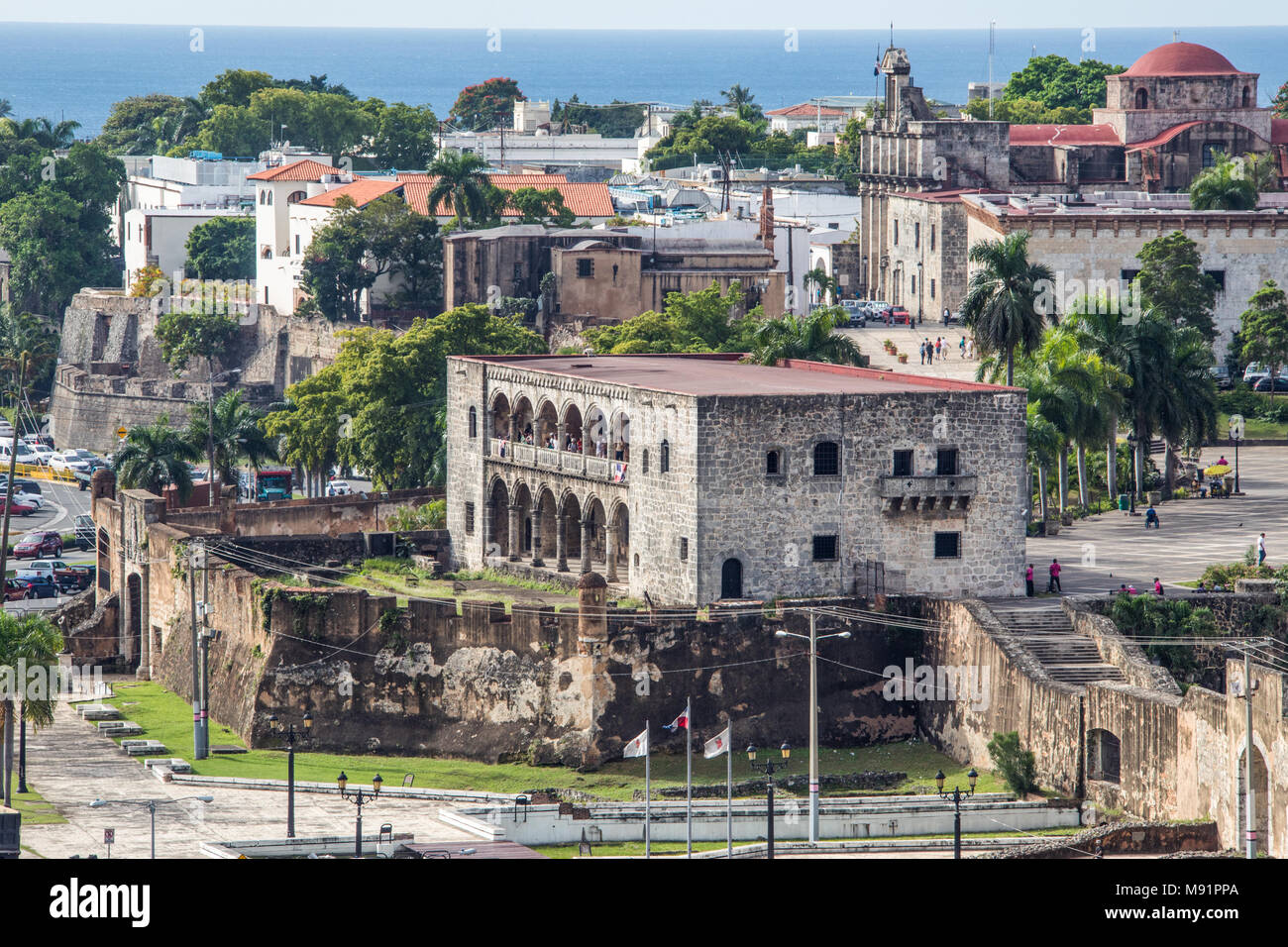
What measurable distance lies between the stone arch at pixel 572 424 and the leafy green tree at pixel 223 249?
8453 cm

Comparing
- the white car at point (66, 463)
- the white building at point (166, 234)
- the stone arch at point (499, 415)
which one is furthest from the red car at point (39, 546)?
the white building at point (166, 234)

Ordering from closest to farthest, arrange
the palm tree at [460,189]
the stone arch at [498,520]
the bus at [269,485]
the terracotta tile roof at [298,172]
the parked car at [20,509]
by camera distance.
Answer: the stone arch at [498,520], the bus at [269,485], the parked car at [20,509], the palm tree at [460,189], the terracotta tile roof at [298,172]

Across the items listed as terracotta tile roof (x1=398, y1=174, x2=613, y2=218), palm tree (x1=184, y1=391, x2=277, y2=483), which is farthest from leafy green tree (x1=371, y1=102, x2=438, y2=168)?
palm tree (x1=184, y1=391, x2=277, y2=483)

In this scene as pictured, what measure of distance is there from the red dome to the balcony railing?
76.7 m

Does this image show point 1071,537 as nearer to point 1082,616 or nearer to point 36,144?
point 1082,616

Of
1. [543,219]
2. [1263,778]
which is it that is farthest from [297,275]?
[1263,778]

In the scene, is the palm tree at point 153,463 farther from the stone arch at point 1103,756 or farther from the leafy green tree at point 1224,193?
the leafy green tree at point 1224,193

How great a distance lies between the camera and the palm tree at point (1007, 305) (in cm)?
8606

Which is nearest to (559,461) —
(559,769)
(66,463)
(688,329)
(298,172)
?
(559,769)

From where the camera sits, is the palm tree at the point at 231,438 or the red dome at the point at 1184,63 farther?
the red dome at the point at 1184,63

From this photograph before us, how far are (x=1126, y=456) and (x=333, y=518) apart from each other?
2950 centimetres

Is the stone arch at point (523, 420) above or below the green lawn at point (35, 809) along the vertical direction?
above

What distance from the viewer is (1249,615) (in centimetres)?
7212
